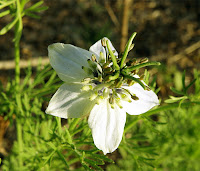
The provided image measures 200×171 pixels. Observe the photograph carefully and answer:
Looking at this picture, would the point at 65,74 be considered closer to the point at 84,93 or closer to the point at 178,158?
the point at 84,93

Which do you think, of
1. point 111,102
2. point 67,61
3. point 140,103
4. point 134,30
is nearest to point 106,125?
point 111,102

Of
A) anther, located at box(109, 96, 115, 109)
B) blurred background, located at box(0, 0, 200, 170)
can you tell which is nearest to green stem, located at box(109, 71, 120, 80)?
anther, located at box(109, 96, 115, 109)

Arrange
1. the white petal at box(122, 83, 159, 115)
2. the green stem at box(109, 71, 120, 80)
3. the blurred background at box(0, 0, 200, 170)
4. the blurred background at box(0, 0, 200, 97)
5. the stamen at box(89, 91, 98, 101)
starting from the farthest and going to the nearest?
1. the blurred background at box(0, 0, 200, 97)
2. the blurred background at box(0, 0, 200, 170)
3. the white petal at box(122, 83, 159, 115)
4. the stamen at box(89, 91, 98, 101)
5. the green stem at box(109, 71, 120, 80)

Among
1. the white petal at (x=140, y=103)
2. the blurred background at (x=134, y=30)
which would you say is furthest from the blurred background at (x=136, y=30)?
the white petal at (x=140, y=103)

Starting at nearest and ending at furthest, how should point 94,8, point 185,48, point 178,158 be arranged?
point 178,158, point 185,48, point 94,8

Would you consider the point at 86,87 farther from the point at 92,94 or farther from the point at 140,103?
the point at 140,103

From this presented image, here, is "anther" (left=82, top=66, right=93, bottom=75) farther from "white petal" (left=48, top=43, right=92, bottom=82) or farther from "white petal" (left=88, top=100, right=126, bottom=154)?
"white petal" (left=88, top=100, right=126, bottom=154)

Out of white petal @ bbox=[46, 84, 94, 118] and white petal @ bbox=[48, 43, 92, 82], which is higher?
white petal @ bbox=[48, 43, 92, 82]

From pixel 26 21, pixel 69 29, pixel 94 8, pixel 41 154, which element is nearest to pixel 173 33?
pixel 94 8
